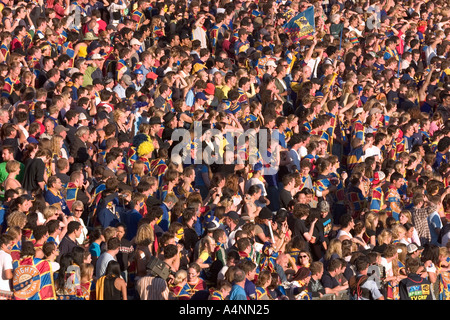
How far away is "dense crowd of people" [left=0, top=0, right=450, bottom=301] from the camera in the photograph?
39.3 feet

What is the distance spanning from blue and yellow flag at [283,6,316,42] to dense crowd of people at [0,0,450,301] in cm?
3

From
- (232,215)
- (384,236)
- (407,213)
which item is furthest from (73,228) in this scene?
(407,213)

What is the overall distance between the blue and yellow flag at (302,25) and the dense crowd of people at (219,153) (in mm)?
31

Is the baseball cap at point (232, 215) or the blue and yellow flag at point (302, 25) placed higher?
the blue and yellow flag at point (302, 25)

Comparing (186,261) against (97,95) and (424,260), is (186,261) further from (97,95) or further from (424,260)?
(97,95)

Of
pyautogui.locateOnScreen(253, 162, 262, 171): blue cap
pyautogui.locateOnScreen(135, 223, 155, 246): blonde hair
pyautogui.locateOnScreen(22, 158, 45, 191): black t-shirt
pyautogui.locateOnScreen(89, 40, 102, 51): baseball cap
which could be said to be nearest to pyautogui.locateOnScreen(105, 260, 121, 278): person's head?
pyautogui.locateOnScreen(135, 223, 155, 246): blonde hair

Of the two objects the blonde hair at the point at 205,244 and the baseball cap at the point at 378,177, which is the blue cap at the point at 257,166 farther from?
the blonde hair at the point at 205,244

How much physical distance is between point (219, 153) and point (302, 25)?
17.4 ft

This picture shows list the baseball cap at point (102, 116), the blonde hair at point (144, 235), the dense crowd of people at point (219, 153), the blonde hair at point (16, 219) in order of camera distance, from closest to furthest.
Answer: the blonde hair at point (16, 219) → the dense crowd of people at point (219, 153) → the blonde hair at point (144, 235) → the baseball cap at point (102, 116)

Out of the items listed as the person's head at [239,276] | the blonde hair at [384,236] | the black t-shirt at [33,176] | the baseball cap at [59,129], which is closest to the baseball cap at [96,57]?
the baseball cap at [59,129]

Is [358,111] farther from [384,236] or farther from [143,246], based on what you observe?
[143,246]

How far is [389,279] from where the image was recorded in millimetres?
12188

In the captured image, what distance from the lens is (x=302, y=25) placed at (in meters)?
19.5

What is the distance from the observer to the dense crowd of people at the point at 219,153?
1199 centimetres
